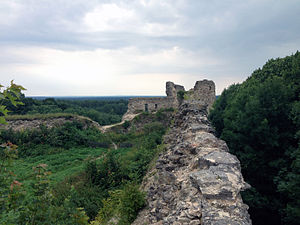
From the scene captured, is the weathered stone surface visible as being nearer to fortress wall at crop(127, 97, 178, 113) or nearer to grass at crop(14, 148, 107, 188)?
grass at crop(14, 148, 107, 188)

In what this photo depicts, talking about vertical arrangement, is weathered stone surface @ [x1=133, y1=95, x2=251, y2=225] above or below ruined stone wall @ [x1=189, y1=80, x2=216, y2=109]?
below

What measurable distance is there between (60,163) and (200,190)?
12.1 metres

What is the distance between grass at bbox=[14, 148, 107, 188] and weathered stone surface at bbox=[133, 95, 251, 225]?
7592 millimetres

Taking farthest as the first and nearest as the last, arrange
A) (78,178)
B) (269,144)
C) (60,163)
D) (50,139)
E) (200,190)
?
1. (50,139)
2. (60,163)
3. (78,178)
4. (269,144)
5. (200,190)

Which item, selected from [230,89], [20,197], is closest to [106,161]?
[20,197]

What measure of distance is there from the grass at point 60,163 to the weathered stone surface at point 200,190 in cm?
759

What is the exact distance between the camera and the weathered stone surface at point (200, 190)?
268 cm

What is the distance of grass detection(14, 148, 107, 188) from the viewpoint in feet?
35.0

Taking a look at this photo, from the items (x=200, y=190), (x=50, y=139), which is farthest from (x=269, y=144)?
(x=50, y=139)

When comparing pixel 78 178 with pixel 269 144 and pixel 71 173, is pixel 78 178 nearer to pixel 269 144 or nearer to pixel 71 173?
pixel 71 173

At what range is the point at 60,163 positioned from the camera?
13.0 m

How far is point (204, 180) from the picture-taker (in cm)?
317

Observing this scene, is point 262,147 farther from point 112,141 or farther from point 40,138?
point 40,138

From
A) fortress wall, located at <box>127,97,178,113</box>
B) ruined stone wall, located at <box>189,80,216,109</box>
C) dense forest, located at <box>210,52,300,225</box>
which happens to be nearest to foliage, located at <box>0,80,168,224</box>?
fortress wall, located at <box>127,97,178,113</box>
